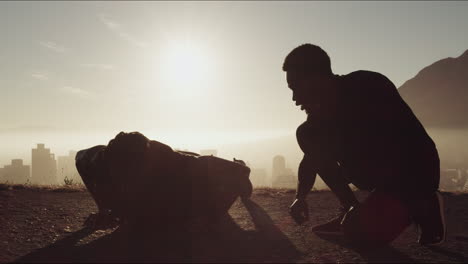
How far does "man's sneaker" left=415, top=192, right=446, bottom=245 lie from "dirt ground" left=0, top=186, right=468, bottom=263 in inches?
6.2

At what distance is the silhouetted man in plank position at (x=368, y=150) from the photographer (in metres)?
3.92

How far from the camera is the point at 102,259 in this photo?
12.3 feet

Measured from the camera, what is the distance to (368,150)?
4242 mm

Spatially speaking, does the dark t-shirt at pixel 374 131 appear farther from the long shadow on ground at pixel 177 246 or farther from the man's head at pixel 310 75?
the long shadow on ground at pixel 177 246

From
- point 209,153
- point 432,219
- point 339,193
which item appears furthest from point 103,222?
point 209,153

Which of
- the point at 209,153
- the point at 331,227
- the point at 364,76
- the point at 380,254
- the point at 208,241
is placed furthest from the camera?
the point at 209,153

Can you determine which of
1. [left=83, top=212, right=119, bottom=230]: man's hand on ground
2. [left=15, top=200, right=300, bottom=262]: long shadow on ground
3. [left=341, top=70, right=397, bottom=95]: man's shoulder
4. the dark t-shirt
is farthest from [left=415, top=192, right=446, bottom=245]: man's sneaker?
[left=83, top=212, right=119, bottom=230]: man's hand on ground

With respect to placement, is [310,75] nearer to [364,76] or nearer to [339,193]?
[364,76]

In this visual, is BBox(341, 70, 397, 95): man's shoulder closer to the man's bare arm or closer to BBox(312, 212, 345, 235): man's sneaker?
the man's bare arm

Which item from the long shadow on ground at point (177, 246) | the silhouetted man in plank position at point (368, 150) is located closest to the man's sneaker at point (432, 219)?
the silhouetted man in plank position at point (368, 150)

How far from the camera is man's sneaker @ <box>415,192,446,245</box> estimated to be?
387 cm

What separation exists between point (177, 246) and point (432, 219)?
9.37 feet

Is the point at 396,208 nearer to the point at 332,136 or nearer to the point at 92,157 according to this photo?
the point at 332,136

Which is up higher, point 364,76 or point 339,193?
point 364,76
